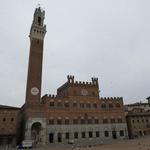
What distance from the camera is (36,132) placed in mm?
52344

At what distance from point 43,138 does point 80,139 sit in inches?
406

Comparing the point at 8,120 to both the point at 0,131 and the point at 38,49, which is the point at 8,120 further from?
the point at 38,49

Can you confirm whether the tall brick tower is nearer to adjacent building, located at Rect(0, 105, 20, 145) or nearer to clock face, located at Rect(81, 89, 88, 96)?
adjacent building, located at Rect(0, 105, 20, 145)

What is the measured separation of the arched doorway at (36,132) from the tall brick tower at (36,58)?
5.93 m

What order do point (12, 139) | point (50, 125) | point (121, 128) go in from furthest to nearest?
point (121, 128) → point (12, 139) → point (50, 125)

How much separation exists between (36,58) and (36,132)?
19.4m

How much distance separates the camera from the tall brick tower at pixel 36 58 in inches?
2016

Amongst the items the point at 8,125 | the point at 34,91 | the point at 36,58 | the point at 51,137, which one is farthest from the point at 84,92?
the point at 8,125

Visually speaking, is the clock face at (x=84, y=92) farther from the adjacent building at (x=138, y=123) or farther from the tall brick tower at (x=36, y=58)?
the adjacent building at (x=138, y=123)

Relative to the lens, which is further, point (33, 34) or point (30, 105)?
point (33, 34)

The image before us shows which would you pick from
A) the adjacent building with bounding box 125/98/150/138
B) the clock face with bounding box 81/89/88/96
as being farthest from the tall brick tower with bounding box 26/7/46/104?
the adjacent building with bounding box 125/98/150/138

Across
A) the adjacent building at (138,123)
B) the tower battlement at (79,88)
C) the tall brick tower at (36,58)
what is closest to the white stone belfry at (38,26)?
the tall brick tower at (36,58)

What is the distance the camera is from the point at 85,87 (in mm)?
58844

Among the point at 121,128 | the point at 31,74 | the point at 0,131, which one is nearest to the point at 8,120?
the point at 0,131
